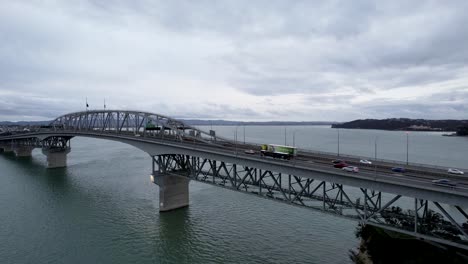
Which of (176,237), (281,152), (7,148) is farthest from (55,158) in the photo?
(281,152)

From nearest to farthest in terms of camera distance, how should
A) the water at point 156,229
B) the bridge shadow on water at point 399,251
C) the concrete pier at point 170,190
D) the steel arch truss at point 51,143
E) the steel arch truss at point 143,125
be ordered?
1. the bridge shadow on water at point 399,251
2. the water at point 156,229
3. the concrete pier at point 170,190
4. the steel arch truss at point 143,125
5. the steel arch truss at point 51,143

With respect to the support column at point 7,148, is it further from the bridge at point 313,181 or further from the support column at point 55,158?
the bridge at point 313,181

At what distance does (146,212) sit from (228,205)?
39.4 ft

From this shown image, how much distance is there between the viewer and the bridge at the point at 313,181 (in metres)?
23.3

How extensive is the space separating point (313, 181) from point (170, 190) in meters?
21.1

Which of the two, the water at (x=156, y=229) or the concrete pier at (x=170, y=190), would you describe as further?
the concrete pier at (x=170, y=190)

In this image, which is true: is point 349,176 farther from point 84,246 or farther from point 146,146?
point 146,146

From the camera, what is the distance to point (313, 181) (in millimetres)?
47188

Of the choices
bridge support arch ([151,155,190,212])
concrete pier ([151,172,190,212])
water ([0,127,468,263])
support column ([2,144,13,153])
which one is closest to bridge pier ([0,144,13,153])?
support column ([2,144,13,153])

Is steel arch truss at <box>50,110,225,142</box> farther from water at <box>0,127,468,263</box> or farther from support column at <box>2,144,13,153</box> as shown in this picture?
support column at <box>2,144,13,153</box>

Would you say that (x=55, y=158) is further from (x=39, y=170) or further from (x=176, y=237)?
(x=176, y=237)

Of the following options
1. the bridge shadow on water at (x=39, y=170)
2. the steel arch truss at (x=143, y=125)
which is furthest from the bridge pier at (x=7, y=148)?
the steel arch truss at (x=143, y=125)

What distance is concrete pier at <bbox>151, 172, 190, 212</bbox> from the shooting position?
146 ft

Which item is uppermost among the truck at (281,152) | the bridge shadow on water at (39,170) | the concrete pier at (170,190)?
the truck at (281,152)
